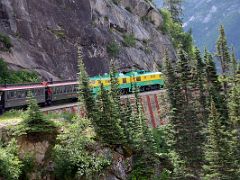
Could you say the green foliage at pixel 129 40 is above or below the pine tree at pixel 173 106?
above

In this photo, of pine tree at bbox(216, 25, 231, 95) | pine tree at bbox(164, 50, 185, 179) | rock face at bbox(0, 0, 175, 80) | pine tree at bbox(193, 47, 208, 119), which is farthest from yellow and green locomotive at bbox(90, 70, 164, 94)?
pine tree at bbox(216, 25, 231, 95)

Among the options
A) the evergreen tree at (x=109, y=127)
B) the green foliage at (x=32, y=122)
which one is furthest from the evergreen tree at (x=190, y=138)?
the green foliage at (x=32, y=122)

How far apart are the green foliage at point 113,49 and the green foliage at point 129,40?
4742 millimetres

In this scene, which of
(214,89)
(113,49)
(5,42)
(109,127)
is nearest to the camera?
(109,127)

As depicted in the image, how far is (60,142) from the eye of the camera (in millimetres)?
32594

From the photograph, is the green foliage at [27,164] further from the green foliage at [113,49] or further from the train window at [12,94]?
the green foliage at [113,49]

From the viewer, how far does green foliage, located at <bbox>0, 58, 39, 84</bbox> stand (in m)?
48.5

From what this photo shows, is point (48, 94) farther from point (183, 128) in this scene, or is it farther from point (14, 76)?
point (183, 128)

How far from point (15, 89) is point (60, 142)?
9473 mm

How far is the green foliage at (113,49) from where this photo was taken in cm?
7069

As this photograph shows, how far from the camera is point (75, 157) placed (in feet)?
104

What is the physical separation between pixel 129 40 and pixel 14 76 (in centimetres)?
3182

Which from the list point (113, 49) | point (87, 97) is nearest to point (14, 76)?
point (87, 97)

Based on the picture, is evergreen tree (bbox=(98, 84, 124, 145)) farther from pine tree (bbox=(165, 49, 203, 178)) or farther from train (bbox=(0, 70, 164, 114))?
pine tree (bbox=(165, 49, 203, 178))
